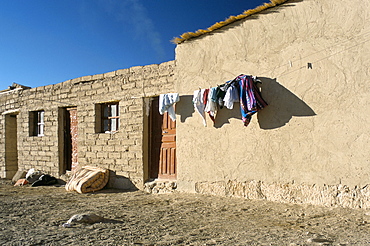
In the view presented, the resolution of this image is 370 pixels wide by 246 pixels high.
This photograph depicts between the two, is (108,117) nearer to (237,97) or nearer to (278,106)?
(237,97)

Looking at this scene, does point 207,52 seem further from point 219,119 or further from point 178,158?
point 178,158

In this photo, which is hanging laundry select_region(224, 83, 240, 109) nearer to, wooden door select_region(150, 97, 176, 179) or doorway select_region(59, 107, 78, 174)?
wooden door select_region(150, 97, 176, 179)

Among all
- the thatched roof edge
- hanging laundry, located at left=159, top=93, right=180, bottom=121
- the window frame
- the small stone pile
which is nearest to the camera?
the thatched roof edge

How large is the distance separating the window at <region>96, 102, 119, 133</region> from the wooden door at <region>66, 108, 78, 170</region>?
99cm

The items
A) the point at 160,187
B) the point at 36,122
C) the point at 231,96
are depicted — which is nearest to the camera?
the point at 231,96

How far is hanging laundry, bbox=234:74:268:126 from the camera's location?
16.4ft

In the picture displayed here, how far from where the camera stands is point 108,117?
771 cm

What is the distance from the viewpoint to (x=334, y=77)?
14.8ft

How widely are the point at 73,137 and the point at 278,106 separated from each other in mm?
5674

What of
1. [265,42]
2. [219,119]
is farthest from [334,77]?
[219,119]

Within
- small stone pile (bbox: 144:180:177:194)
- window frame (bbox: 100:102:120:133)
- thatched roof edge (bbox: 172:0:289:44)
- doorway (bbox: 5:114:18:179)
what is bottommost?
small stone pile (bbox: 144:180:177:194)

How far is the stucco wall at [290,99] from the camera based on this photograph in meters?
4.38

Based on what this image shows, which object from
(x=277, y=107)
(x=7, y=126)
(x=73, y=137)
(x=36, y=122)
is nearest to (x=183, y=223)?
(x=277, y=107)

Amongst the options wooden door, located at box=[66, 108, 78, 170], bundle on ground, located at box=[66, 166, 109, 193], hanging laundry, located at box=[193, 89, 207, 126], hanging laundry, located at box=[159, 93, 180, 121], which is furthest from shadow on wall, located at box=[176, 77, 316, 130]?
wooden door, located at box=[66, 108, 78, 170]
